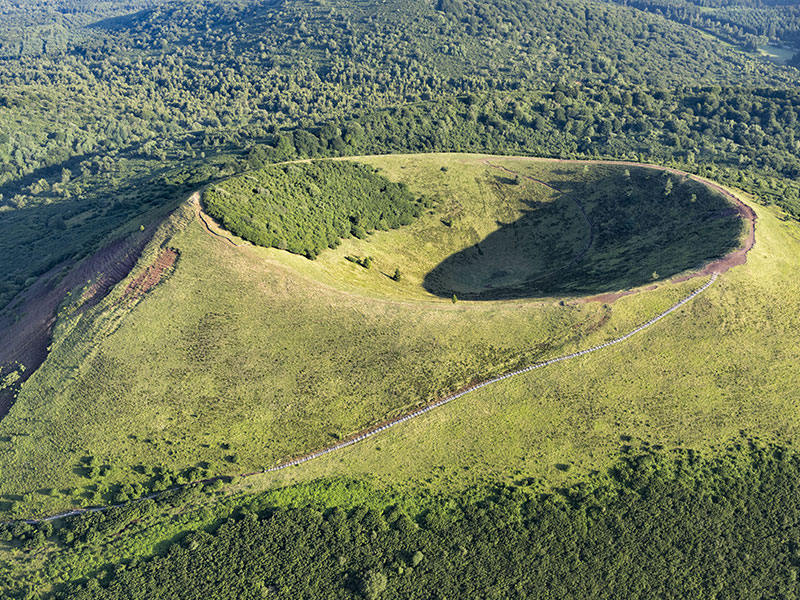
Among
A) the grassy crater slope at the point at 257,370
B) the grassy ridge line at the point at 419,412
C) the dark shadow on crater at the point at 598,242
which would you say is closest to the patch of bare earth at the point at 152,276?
the grassy crater slope at the point at 257,370

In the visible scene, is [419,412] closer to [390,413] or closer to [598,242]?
[390,413]

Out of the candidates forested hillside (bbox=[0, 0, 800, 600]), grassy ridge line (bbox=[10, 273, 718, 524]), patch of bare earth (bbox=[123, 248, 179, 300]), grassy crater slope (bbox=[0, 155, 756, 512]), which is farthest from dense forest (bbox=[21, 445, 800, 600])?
patch of bare earth (bbox=[123, 248, 179, 300])

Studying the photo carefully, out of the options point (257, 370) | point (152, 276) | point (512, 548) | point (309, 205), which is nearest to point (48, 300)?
point (152, 276)

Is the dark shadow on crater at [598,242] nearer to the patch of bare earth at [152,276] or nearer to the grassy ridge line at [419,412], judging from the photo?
the grassy ridge line at [419,412]

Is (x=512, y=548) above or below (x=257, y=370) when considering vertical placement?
below

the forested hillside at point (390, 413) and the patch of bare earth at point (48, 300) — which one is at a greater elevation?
the patch of bare earth at point (48, 300)

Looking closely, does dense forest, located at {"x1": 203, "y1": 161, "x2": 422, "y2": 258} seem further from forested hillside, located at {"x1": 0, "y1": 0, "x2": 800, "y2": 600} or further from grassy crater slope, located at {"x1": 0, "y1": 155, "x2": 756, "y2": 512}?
grassy crater slope, located at {"x1": 0, "y1": 155, "x2": 756, "y2": 512}
